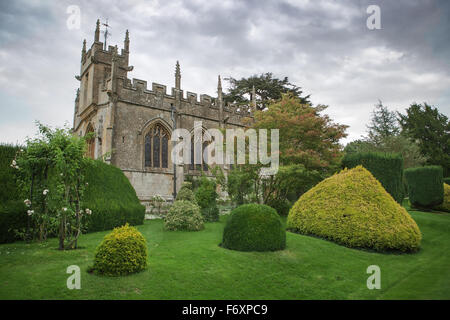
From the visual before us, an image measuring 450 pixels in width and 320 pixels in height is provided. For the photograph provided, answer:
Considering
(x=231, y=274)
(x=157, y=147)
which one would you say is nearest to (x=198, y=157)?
(x=157, y=147)

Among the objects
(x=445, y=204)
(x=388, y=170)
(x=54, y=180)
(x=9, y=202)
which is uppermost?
(x=388, y=170)

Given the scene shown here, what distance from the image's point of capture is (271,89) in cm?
3247

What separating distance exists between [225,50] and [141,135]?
28.4 feet

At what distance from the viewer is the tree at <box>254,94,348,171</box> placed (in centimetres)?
1362

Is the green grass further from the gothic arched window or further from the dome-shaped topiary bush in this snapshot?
the gothic arched window

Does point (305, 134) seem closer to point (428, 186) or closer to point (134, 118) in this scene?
point (428, 186)

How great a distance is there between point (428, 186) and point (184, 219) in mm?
13854

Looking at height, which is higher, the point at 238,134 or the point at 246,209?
the point at 238,134

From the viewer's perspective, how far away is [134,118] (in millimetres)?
18188

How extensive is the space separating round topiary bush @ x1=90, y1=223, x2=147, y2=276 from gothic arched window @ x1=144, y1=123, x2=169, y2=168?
46.9 ft

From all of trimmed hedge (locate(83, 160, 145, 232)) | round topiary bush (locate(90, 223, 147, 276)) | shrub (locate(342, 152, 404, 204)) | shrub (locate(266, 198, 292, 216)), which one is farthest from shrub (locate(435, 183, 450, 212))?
round topiary bush (locate(90, 223, 147, 276))
